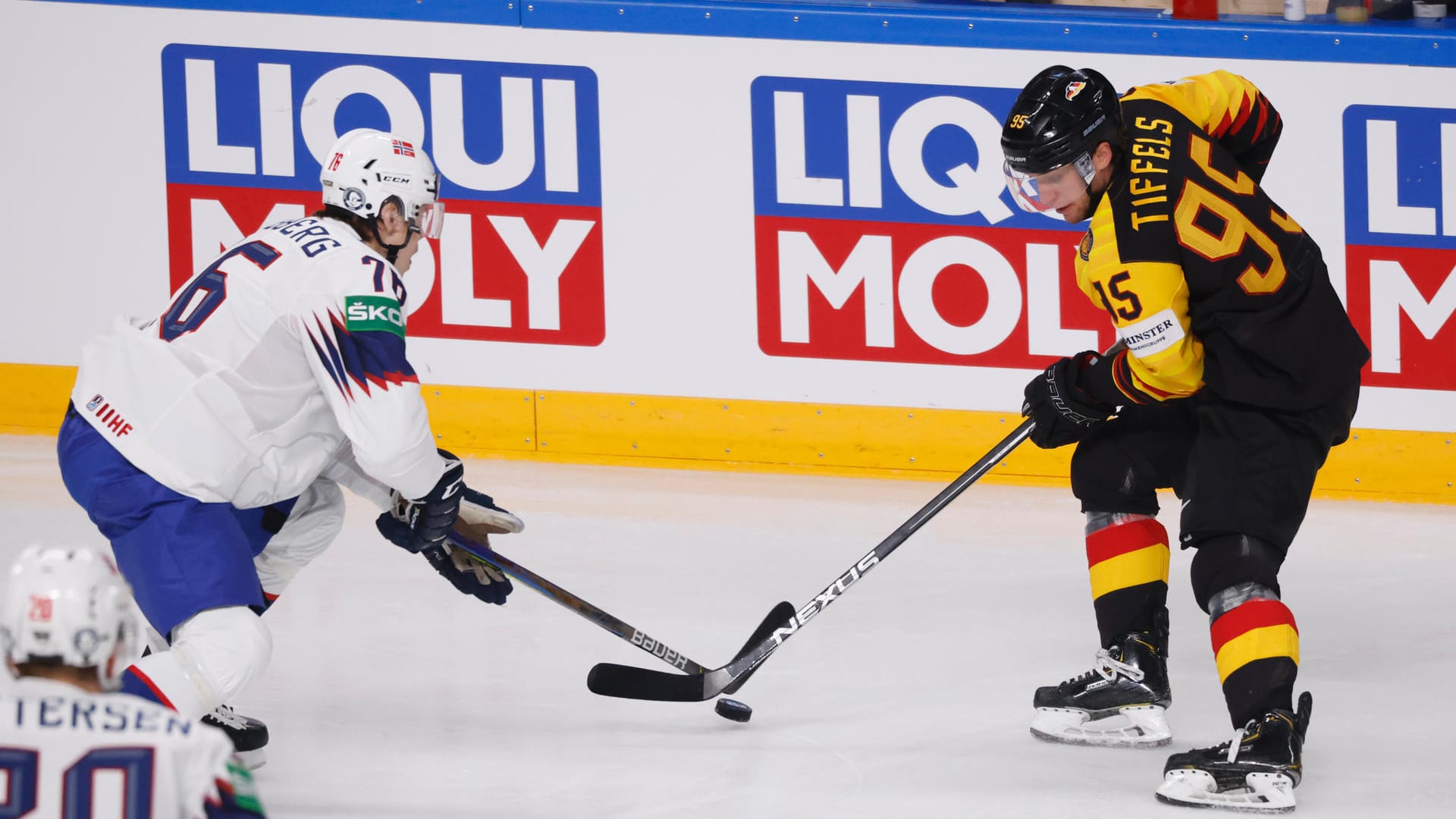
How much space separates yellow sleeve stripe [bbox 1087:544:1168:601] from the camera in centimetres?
390

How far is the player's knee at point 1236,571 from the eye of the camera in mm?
3539

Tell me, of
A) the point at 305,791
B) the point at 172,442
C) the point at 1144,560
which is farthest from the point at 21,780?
the point at 1144,560

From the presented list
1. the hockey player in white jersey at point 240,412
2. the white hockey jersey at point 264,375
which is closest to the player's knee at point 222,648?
the hockey player in white jersey at point 240,412

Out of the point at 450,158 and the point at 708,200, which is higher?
the point at 450,158

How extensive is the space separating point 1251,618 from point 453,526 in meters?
1.42

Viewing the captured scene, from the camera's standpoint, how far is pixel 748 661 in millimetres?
4082

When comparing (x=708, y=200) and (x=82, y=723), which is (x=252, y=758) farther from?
(x=708, y=200)

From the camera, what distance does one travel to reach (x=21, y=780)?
79.3 inches

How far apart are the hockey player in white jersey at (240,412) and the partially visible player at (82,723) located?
1215 millimetres

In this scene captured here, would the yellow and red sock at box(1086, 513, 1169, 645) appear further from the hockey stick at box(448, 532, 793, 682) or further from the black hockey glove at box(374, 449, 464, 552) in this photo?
the black hockey glove at box(374, 449, 464, 552)

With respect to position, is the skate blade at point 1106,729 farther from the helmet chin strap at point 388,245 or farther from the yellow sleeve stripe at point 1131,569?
the helmet chin strap at point 388,245

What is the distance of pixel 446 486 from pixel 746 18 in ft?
8.54

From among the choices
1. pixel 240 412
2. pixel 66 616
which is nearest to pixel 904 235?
pixel 240 412

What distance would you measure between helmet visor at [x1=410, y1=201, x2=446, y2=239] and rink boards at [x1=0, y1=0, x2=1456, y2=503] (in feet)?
7.43
